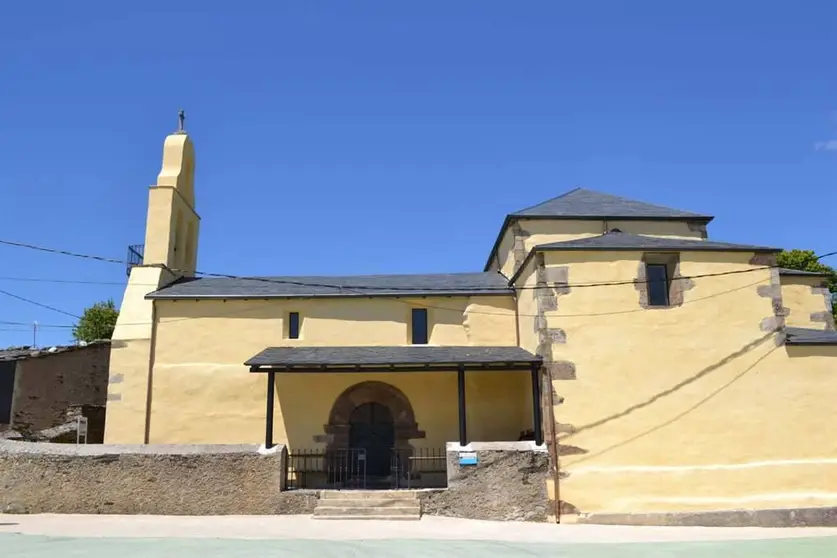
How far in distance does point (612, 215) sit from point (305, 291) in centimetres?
833

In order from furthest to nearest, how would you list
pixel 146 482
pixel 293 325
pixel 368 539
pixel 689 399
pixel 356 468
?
pixel 293 325 → pixel 356 468 → pixel 689 399 → pixel 146 482 → pixel 368 539

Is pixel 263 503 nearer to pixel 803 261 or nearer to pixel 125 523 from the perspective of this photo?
pixel 125 523

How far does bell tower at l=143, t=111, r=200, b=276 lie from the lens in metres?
18.5

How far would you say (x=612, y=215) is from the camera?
1803cm

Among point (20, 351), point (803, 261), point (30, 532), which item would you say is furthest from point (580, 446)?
point (803, 261)

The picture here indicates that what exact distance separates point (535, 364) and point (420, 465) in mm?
3860

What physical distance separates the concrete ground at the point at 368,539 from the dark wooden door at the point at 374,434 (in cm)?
332

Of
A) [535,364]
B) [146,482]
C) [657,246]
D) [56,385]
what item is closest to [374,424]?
[535,364]

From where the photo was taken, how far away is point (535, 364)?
1388 cm

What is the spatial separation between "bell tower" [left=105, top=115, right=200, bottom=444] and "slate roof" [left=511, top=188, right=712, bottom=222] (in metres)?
9.55

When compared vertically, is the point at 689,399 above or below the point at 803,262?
below

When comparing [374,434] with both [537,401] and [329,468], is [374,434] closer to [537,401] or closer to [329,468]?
[329,468]

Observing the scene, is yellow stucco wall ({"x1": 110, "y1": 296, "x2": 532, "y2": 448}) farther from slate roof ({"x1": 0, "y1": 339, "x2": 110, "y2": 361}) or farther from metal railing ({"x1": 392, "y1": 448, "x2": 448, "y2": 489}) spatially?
slate roof ({"x1": 0, "y1": 339, "x2": 110, "y2": 361})

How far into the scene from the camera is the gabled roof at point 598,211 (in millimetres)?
18006
